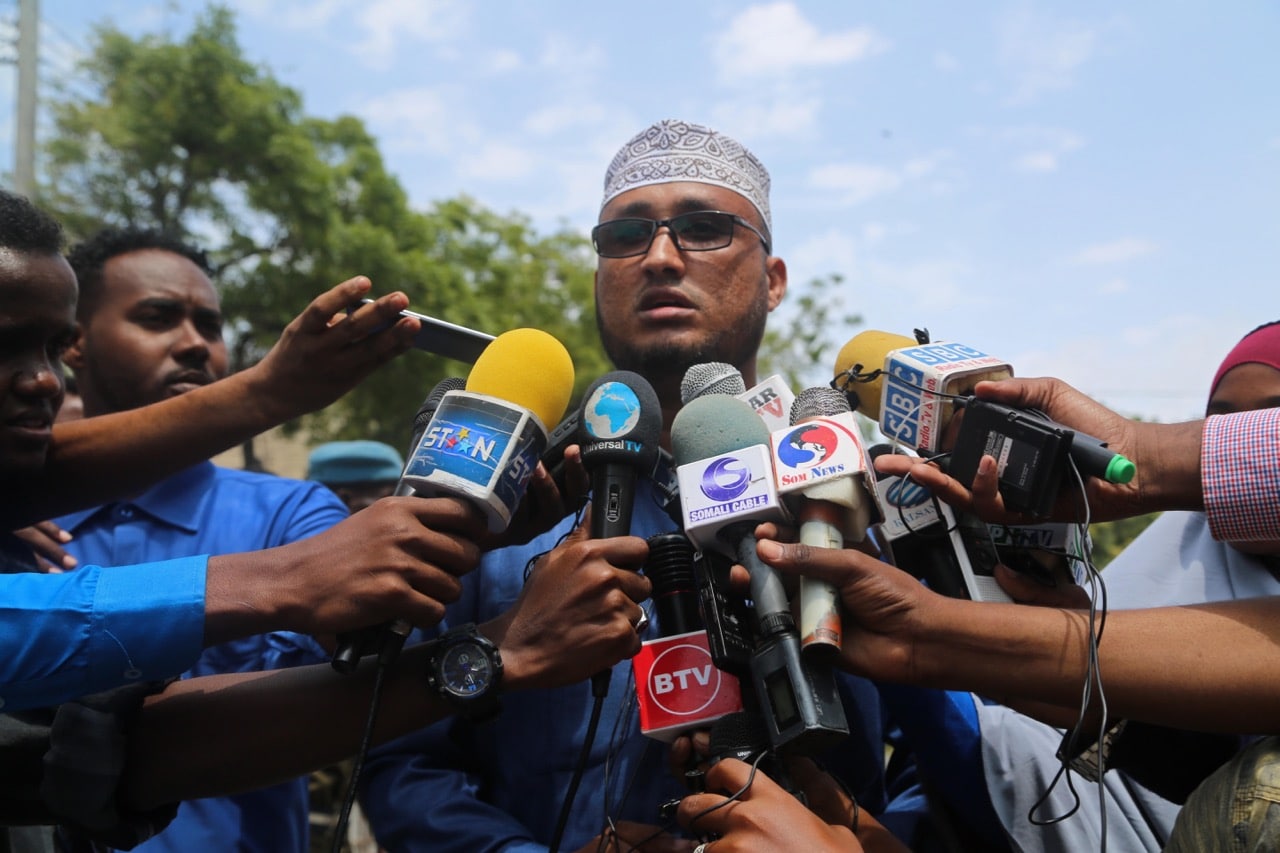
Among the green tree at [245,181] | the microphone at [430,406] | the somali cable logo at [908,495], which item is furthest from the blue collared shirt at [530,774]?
the green tree at [245,181]

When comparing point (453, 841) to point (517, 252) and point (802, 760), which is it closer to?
point (802, 760)

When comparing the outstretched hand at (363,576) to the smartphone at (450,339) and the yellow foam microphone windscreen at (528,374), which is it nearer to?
the yellow foam microphone windscreen at (528,374)

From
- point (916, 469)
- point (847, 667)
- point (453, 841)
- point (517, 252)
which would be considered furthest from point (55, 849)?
point (517, 252)

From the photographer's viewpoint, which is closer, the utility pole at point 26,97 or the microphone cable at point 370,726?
the microphone cable at point 370,726

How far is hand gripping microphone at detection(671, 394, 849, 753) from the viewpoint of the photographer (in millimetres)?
1663

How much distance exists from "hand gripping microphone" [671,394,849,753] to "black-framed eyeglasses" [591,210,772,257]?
1109 millimetres

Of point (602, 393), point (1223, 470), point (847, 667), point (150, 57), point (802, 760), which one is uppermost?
point (150, 57)

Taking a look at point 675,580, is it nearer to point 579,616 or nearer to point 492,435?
point 579,616

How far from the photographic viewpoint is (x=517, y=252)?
69.2 feet

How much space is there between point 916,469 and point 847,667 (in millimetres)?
387

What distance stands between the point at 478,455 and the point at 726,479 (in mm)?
446

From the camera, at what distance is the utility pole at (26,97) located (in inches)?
424

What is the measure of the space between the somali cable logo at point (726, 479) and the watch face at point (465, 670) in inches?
21.1

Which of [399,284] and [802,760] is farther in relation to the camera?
[399,284]
